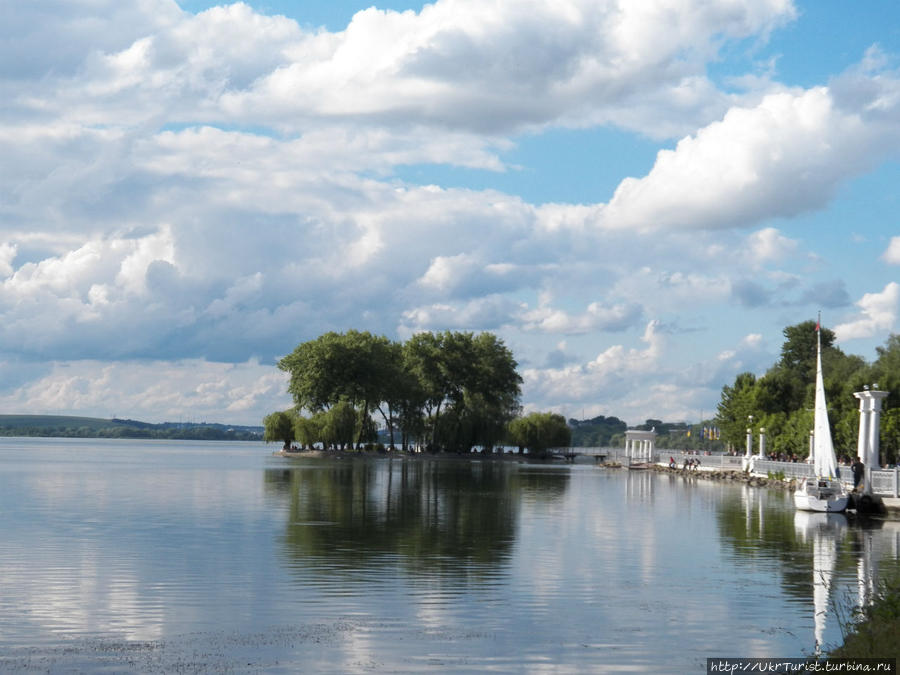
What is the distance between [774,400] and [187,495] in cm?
7943

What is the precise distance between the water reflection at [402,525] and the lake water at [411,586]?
16cm

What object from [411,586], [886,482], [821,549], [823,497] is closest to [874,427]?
[886,482]

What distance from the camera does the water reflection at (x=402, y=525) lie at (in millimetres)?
25000

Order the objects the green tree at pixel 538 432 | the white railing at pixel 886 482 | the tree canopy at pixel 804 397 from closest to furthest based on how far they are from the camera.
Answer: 1. the white railing at pixel 886 482
2. the tree canopy at pixel 804 397
3. the green tree at pixel 538 432

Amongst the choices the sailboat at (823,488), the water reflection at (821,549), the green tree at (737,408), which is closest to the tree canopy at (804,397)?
the green tree at (737,408)

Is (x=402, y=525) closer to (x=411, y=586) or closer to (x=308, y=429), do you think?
(x=411, y=586)

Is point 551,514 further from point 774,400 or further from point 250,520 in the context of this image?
point 774,400

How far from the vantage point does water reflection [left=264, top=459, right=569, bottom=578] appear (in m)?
25.0

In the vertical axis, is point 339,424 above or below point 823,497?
above

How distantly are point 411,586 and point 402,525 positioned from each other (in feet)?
45.1

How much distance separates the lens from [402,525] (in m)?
34.6

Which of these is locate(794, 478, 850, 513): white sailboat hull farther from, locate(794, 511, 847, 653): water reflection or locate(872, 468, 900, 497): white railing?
locate(872, 468, 900, 497): white railing

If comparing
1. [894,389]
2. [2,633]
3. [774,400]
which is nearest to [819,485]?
[2,633]

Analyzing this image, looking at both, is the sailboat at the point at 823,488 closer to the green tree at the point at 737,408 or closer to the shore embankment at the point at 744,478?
the shore embankment at the point at 744,478
